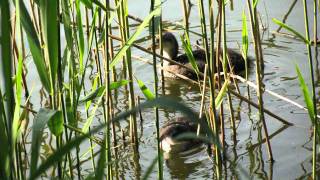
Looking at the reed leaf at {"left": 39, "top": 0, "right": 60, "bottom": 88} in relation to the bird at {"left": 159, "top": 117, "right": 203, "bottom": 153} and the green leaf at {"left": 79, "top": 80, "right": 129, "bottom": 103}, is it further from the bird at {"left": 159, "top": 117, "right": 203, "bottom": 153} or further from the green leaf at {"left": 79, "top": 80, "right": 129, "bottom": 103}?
the bird at {"left": 159, "top": 117, "right": 203, "bottom": 153}

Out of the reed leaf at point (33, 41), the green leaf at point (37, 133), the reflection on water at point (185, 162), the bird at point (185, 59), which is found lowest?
the reflection on water at point (185, 162)

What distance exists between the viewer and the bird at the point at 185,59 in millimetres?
6059

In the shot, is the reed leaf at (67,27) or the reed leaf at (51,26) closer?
the reed leaf at (51,26)

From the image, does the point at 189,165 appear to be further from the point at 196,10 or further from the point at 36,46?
the point at 196,10

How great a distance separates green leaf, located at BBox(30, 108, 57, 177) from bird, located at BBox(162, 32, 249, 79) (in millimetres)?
3464

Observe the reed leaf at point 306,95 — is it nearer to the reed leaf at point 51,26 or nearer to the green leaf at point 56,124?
the green leaf at point 56,124

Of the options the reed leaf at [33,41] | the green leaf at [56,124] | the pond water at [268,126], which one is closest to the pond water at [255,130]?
the pond water at [268,126]

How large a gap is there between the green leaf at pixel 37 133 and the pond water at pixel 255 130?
121 cm

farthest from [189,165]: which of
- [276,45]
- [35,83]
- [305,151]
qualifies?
[276,45]

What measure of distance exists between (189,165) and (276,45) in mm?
2481

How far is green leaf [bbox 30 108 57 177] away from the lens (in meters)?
2.00

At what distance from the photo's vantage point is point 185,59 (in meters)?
6.61

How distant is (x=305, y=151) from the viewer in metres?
4.47

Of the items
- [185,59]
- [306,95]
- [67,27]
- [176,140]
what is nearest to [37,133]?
[67,27]
